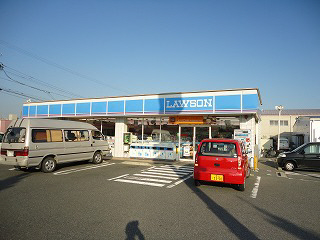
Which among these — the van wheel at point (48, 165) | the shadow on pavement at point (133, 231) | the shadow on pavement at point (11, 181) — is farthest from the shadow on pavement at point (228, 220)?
the van wheel at point (48, 165)

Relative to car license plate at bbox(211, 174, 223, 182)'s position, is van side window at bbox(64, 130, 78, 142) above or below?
above

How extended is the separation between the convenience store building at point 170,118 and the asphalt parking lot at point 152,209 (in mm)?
5417

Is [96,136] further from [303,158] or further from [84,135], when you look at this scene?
[303,158]

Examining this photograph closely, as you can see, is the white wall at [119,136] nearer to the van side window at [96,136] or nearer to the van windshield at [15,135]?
the van side window at [96,136]

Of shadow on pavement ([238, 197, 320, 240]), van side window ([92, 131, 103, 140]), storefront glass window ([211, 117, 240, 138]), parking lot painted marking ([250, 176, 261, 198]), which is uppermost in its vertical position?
storefront glass window ([211, 117, 240, 138])

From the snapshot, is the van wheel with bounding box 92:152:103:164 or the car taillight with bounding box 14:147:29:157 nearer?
the car taillight with bounding box 14:147:29:157

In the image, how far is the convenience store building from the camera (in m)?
13.2

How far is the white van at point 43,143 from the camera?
31.2ft

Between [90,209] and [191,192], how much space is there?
3.24 metres

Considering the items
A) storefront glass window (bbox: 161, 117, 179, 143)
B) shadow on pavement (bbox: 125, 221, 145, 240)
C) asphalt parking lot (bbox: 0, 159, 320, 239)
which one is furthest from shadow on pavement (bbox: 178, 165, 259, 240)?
storefront glass window (bbox: 161, 117, 179, 143)

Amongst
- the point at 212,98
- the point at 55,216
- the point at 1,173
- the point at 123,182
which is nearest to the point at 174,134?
the point at 212,98

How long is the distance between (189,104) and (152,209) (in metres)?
9.62

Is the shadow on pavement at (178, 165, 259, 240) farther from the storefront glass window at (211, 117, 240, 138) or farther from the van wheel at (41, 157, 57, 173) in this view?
the storefront glass window at (211, 117, 240, 138)

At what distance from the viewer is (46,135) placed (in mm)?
10367
